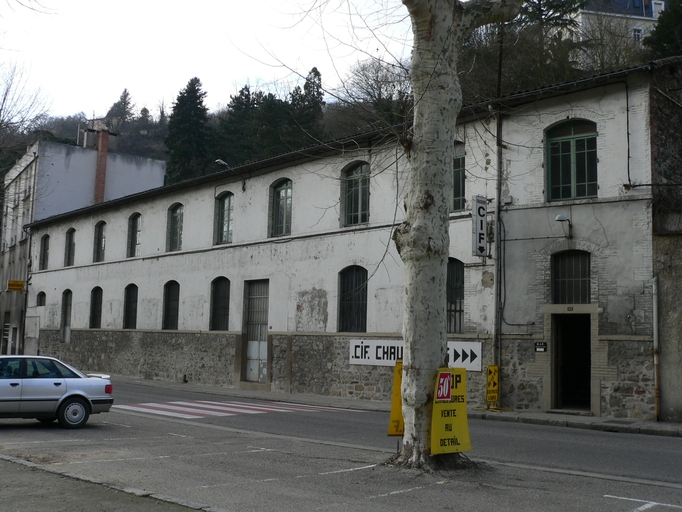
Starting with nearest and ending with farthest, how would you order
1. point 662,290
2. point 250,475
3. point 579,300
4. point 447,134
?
1. point 250,475
2. point 447,134
3. point 662,290
4. point 579,300

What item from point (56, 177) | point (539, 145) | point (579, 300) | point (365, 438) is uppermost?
point (56, 177)

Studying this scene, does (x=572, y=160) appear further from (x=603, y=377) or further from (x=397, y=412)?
(x=397, y=412)

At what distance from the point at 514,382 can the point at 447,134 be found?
11061 millimetres

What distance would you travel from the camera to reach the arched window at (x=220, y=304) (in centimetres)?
2880

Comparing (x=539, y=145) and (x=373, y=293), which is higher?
(x=539, y=145)

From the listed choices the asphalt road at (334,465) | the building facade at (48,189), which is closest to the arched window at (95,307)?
the building facade at (48,189)

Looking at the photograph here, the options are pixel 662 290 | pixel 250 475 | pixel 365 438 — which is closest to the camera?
pixel 250 475

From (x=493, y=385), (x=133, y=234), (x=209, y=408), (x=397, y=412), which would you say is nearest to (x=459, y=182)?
(x=493, y=385)

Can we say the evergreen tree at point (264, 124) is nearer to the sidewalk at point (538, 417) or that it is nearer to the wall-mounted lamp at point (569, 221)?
the sidewalk at point (538, 417)

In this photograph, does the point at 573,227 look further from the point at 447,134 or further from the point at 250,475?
→ the point at 250,475

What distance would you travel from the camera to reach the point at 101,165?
48.0m

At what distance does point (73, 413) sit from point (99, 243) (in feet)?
86.0

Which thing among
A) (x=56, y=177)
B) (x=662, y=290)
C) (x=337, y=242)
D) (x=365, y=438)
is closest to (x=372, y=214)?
(x=337, y=242)

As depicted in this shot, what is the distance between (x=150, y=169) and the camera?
50688 millimetres
